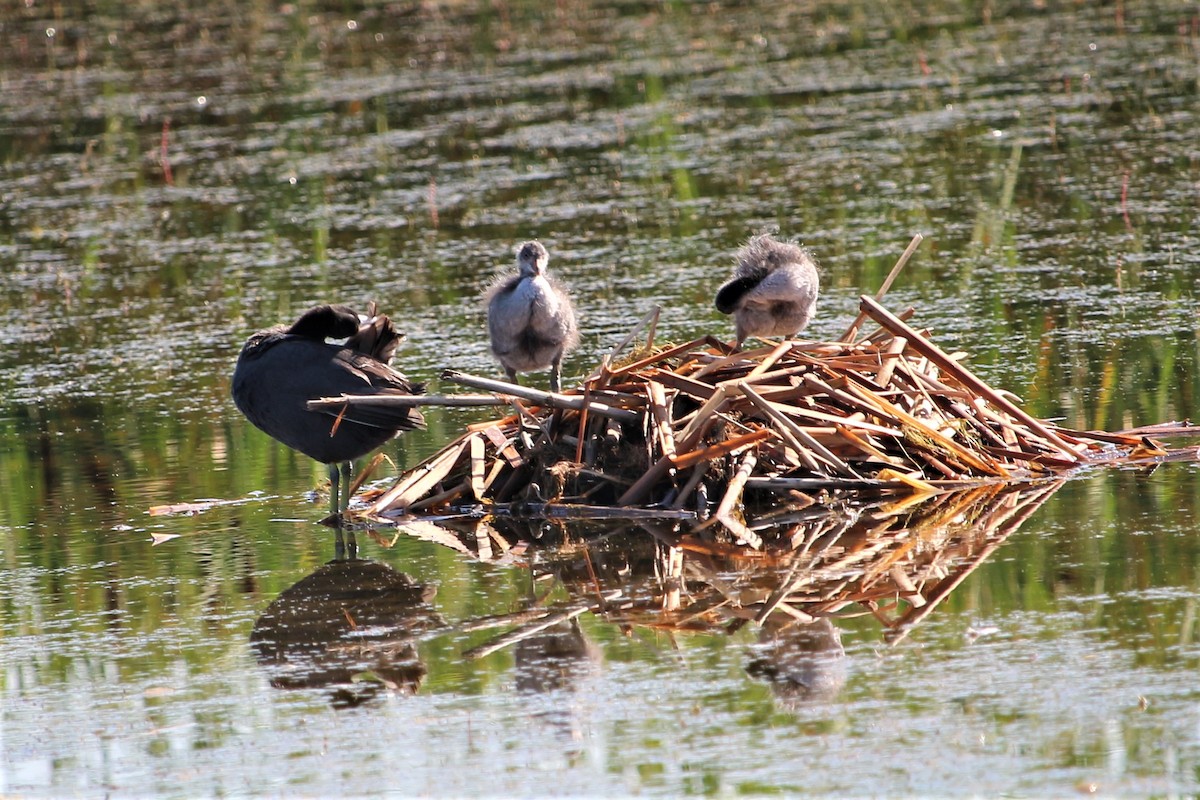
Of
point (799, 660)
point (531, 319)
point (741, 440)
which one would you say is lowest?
point (799, 660)

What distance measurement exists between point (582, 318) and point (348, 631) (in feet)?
15.1

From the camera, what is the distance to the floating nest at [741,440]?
6.67 m

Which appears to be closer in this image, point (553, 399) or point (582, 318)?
point (553, 399)

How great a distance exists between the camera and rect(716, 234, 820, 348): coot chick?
7469mm

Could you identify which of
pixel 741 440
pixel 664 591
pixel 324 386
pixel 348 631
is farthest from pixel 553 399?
pixel 348 631

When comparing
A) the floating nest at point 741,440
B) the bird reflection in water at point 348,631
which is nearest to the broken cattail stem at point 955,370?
the floating nest at point 741,440

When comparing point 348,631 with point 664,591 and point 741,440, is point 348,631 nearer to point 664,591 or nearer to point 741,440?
point 664,591

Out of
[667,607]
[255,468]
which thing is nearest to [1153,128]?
[255,468]

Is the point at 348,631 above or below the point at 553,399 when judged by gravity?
below

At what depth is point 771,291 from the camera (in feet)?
24.5

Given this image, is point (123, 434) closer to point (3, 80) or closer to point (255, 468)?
point (255, 468)

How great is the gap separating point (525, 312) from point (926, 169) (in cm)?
613

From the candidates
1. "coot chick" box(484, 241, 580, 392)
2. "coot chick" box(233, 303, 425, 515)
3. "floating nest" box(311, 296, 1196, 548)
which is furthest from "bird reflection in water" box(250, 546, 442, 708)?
"coot chick" box(484, 241, 580, 392)

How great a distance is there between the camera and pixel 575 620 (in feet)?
17.9
